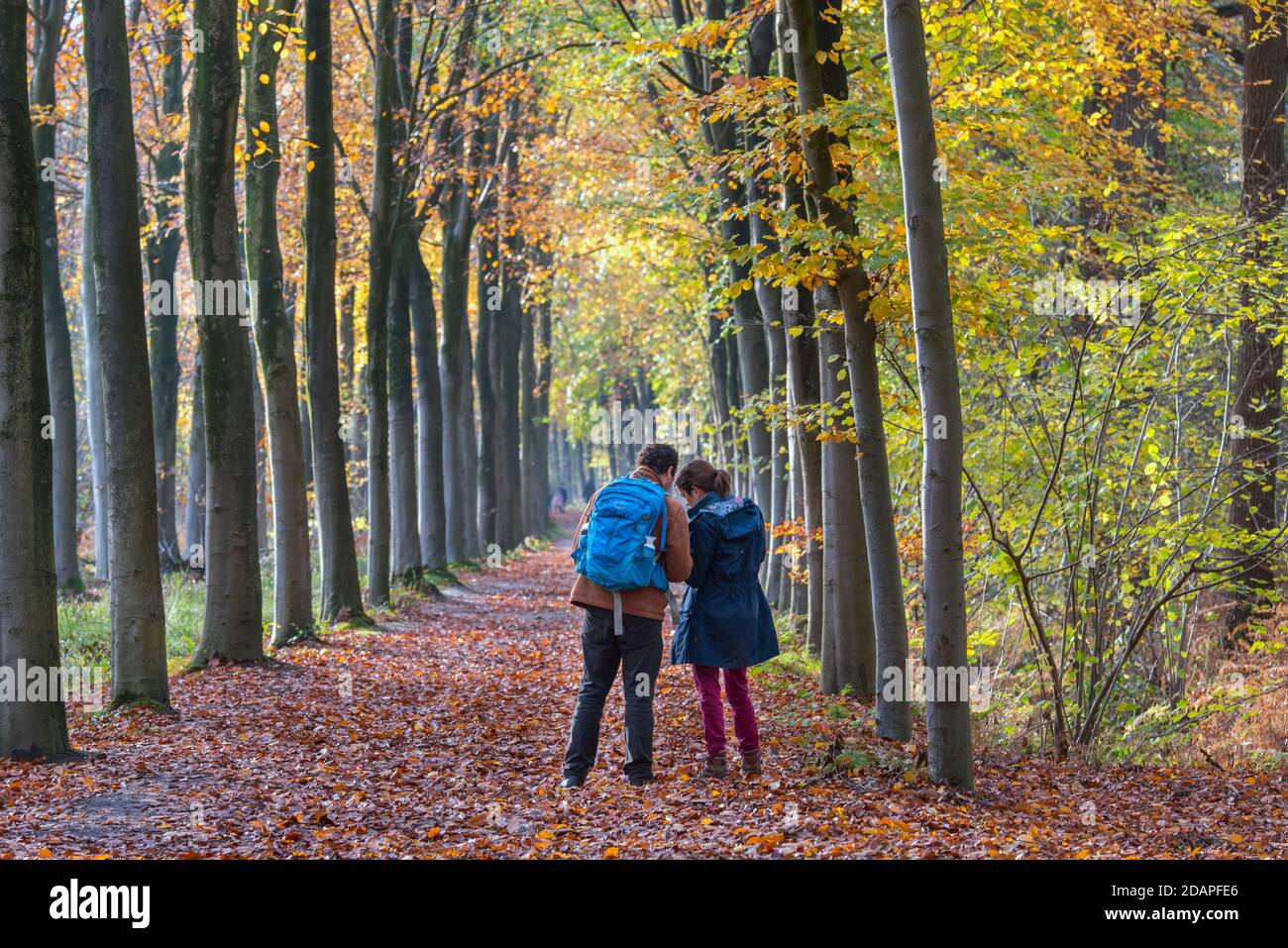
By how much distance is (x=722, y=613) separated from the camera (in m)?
7.83

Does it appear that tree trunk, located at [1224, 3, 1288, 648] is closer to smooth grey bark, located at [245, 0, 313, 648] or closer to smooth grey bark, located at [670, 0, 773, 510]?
smooth grey bark, located at [670, 0, 773, 510]

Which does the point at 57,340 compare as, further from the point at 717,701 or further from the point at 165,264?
the point at 717,701

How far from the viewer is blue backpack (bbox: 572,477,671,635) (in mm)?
7453

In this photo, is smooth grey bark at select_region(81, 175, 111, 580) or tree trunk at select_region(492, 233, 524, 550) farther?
tree trunk at select_region(492, 233, 524, 550)

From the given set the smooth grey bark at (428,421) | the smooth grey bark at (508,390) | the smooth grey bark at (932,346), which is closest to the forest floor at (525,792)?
the smooth grey bark at (932,346)

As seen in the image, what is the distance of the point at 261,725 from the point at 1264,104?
11923 millimetres

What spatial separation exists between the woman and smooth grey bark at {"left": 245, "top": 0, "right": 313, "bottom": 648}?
7475 millimetres

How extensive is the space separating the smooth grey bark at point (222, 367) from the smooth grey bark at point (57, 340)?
298 inches

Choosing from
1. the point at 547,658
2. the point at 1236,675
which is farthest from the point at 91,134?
Answer: the point at 1236,675

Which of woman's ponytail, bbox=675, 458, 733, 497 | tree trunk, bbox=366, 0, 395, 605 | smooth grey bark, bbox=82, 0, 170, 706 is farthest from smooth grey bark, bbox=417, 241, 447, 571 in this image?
woman's ponytail, bbox=675, 458, 733, 497

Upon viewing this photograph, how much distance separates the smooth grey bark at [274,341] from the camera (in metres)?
14.0

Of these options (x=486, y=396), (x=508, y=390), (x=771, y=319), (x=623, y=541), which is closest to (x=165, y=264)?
(x=486, y=396)

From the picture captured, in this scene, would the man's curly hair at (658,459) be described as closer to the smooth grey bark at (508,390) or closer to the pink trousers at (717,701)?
the pink trousers at (717,701)

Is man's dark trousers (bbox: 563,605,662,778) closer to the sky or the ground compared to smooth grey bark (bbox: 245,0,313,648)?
closer to the ground
